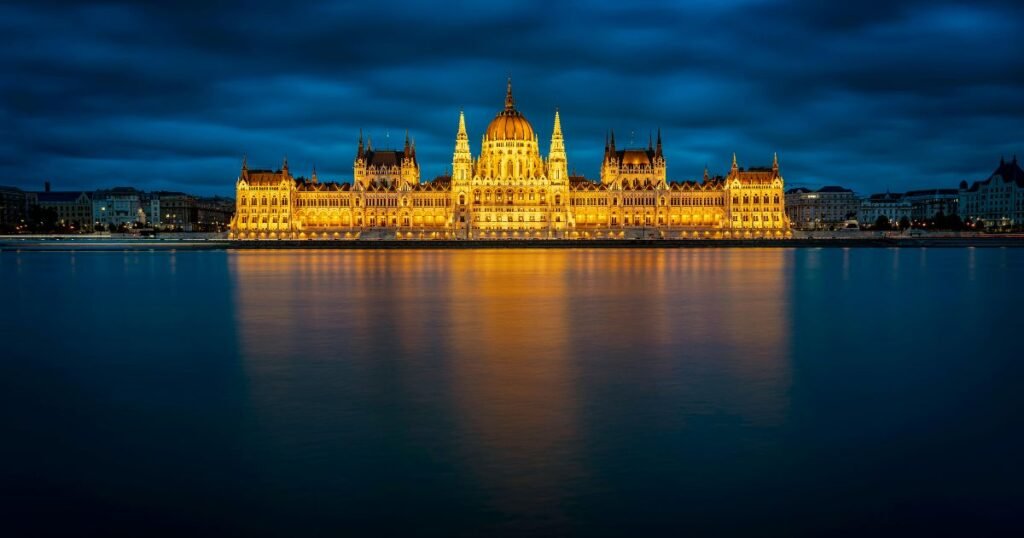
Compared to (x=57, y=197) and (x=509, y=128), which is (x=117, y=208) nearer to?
(x=57, y=197)

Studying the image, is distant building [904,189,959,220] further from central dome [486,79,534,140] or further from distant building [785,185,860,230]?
central dome [486,79,534,140]

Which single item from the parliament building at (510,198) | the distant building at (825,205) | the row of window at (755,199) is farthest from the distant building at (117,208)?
the distant building at (825,205)

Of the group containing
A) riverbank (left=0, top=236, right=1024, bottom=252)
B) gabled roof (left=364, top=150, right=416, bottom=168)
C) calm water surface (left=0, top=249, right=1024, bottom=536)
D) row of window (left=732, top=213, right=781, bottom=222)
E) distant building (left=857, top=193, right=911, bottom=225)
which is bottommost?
calm water surface (left=0, top=249, right=1024, bottom=536)

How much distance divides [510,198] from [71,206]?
105038 millimetres

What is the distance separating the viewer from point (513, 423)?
1169cm

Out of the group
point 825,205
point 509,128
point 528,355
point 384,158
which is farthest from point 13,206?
point 528,355

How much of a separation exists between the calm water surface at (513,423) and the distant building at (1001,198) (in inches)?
5746

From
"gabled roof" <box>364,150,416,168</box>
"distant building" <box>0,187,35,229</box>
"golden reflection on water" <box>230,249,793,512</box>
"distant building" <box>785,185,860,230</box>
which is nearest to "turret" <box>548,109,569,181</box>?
"gabled roof" <box>364,150,416,168</box>

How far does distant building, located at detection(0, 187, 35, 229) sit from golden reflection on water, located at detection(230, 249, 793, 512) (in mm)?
153655

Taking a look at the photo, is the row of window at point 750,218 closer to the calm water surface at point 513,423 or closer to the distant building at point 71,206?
the calm water surface at point 513,423

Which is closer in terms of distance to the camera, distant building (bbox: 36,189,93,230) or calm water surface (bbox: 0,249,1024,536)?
calm water surface (bbox: 0,249,1024,536)

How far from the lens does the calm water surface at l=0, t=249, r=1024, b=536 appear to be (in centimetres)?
834

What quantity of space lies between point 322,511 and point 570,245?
311 ft

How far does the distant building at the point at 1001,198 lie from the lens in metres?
152
